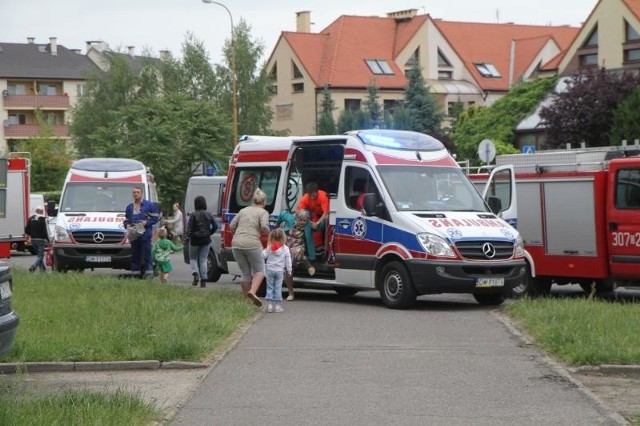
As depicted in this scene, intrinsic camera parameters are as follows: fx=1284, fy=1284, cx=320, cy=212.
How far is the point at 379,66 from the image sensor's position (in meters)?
90.8

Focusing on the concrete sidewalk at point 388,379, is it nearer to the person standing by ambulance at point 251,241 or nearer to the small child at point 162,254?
the person standing by ambulance at point 251,241

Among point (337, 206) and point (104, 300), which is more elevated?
point (337, 206)

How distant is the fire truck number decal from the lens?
19.3 m

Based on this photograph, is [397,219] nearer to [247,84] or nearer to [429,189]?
[429,189]

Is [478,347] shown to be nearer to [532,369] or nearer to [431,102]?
[532,369]

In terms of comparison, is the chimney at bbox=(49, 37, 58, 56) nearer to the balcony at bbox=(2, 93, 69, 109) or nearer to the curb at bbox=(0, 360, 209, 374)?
the balcony at bbox=(2, 93, 69, 109)

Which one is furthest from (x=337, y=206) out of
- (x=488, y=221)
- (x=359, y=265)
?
(x=488, y=221)

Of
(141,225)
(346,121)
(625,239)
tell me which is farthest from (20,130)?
(625,239)

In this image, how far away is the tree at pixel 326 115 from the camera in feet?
274

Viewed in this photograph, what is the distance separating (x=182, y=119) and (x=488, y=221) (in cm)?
3954

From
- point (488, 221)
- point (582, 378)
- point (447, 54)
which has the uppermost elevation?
point (447, 54)

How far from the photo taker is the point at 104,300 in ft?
60.2

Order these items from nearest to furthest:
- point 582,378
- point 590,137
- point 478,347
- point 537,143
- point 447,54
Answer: point 582,378, point 478,347, point 590,137, point 537,143, point 447,54

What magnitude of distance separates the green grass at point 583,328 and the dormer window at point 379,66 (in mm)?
72674
